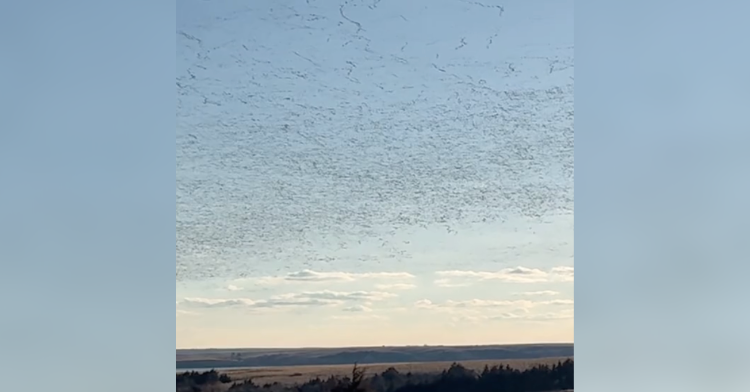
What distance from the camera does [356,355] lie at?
2396mm

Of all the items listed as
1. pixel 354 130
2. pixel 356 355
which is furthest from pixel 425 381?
pixel 354 130

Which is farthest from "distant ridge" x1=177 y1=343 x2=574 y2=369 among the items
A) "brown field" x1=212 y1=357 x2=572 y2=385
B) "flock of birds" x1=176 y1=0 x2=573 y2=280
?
"flock of birds" x1=176 y1=0 x2=573 y2=280

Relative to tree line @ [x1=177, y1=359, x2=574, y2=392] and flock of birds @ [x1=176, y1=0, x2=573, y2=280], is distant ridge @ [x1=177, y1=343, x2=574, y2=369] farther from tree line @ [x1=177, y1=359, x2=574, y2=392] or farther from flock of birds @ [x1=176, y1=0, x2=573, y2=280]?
flock of birds @ [x1=176, y1=0, x2=573, y2=280]

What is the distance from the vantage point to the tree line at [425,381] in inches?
92.0

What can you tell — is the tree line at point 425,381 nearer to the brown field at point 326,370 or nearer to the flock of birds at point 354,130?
the brown field at point 326,370

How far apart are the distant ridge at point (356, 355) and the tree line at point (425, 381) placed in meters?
0.03

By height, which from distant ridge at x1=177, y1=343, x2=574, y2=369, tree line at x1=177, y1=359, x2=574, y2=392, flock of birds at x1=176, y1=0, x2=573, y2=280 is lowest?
tree line at x1=177, y1=359, x2=574, y2=392

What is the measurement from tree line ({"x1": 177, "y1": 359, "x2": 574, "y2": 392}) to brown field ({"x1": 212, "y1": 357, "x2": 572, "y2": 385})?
0.5 inches

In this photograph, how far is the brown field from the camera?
2346 millimetres

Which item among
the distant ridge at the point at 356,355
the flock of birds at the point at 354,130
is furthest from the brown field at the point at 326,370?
the flock of birds at the point at 354,130

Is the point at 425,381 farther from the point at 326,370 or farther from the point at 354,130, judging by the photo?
the point at 354,130
